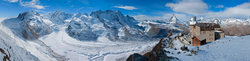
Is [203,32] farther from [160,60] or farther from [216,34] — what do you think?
[160,60]

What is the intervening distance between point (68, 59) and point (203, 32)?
21.7 meters

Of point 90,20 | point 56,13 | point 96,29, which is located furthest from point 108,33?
point 56,13

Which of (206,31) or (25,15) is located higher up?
(25,15)

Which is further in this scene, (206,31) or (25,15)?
(25,15)

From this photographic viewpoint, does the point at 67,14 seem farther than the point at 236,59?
Yes

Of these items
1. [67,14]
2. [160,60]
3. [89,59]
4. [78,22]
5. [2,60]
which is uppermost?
[67,14]

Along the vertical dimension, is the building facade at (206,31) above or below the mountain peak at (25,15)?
below

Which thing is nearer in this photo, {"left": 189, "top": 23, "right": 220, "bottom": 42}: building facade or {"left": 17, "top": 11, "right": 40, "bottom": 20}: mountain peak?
{"left": 189, "top": 23, "right": 220, "bottom": 42}: building facade

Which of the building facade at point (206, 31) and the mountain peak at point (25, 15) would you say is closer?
the building facade at point (206, 31)

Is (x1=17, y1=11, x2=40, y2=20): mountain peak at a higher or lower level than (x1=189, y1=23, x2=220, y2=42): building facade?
higher

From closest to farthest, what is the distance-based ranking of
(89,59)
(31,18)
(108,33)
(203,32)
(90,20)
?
(203,32) → (89,59) → (31,18) → (108,33) → (90,20)

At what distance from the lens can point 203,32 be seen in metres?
17.6

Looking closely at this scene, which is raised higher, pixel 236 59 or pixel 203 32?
pixel 203 32

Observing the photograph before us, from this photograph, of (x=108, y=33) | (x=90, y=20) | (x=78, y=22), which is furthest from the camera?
(x=90, y=20)
